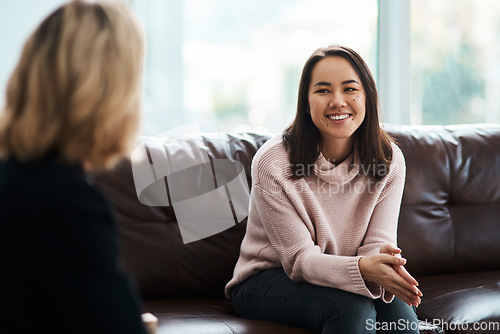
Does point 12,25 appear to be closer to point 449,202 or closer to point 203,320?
point 203,320

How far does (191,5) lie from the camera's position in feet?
9.04

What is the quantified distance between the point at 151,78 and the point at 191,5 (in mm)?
408

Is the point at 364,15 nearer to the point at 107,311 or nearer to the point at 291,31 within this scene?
the point at 291,31

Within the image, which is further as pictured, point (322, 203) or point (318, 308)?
point (322, 203)

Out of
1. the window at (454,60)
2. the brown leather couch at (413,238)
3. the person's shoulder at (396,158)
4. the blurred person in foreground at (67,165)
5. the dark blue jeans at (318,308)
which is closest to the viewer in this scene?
the blurred person in foreground at (67,165)

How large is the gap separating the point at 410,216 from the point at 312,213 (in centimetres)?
60

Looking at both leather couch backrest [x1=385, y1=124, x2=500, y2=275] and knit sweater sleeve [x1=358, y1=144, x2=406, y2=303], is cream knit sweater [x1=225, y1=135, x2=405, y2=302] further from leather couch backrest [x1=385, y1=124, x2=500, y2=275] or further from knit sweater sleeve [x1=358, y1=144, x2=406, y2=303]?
leather couch backrest [x1=385, y1=124, x2=500, y2=275]

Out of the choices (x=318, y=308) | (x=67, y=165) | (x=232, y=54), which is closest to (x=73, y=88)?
(x=67, y=165)

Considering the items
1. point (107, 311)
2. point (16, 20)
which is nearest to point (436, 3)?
point (16, 20)

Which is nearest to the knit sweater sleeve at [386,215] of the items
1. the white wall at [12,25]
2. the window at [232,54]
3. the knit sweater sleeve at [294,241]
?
the knit sweater sleeve at [294,241]

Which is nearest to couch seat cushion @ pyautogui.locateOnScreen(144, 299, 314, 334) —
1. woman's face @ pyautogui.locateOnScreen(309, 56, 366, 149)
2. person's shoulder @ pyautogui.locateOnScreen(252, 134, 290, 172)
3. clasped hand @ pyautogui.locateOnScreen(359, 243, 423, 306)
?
clasped hand @ pyautogui.locateOnScreen(359, 243, 423, 306)

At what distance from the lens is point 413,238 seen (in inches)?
87.6

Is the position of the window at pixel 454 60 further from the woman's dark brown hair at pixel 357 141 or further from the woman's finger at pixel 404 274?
the woman's finger at pixel 404 274

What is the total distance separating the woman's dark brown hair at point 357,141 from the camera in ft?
6.07
